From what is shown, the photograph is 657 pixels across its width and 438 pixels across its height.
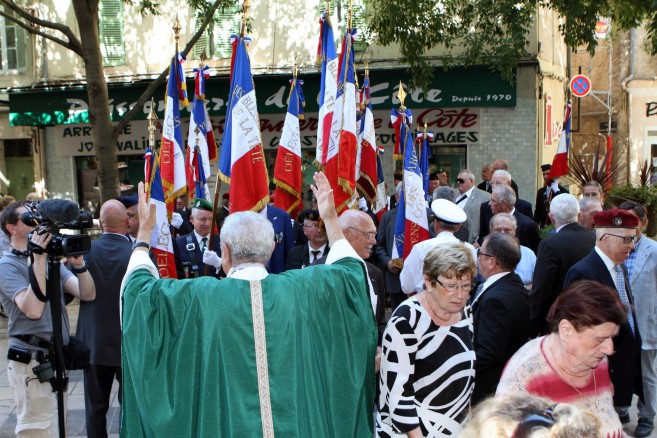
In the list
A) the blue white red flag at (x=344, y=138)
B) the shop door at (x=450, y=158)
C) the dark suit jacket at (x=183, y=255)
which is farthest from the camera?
the shop door at (x=450, y=158)

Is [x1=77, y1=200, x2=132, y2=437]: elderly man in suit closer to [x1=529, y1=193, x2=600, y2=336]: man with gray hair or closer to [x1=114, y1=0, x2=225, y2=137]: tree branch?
[x1=529, y1=193, x2=600, y2=336]: man with gray hair

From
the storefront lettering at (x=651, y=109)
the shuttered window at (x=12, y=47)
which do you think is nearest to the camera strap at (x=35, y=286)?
the shuttered window at (x=12, y=47)

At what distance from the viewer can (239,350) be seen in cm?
334

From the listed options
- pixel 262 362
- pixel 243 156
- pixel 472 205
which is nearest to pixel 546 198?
pixel 472 205

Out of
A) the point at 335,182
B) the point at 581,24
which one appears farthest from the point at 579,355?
the point at 581,24

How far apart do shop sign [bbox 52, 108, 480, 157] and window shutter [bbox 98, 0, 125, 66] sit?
66.7 inches

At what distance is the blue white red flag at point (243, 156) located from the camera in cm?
596

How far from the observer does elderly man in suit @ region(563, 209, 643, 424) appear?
5.06 metres

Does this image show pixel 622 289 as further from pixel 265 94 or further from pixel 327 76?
pixel 265 94

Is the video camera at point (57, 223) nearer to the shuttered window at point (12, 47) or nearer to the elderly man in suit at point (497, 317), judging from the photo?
the elderly man in suit at point (497, 317)

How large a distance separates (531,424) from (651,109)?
931 inches

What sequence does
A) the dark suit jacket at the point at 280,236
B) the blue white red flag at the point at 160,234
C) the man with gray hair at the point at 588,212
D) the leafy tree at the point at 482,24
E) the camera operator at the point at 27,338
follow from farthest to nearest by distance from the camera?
the leafy tree at the point at 482,24, the dark suit jacket at the point at 280,236, the man with gray hair at the point at 588,212, the blue white red flag at the point at 160,234, the camera operator at the point at 27,338

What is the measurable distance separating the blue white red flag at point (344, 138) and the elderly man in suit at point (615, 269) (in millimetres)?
2590

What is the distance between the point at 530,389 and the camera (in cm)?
299
